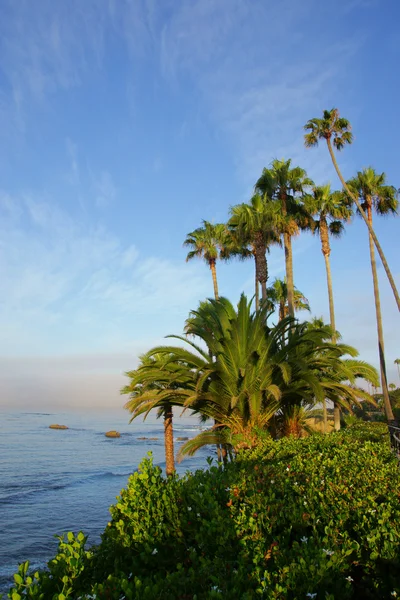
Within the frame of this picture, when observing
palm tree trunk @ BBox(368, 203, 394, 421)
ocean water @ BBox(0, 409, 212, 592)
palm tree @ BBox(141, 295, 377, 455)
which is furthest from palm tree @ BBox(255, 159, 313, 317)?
ocean water @ BBox(0, 409, 212, 592)

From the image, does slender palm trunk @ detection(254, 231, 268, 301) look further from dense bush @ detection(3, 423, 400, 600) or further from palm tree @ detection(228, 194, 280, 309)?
dense bush @ detection(3, 423, 400, 600)

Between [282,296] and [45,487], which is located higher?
[282,296]

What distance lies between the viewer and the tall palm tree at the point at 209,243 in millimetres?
30000

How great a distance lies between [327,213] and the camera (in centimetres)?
2762

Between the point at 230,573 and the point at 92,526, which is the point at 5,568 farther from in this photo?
the point at 230,573

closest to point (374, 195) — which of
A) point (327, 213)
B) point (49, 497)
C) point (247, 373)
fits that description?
point (327, 213)

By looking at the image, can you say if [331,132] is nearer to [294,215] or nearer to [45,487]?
[294,215]

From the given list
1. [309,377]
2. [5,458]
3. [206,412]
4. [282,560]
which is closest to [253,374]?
[309,377]

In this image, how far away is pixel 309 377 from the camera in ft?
39.2

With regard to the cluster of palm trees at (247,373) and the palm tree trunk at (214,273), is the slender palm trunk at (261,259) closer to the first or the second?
the cluster of palm trees at (247,373)

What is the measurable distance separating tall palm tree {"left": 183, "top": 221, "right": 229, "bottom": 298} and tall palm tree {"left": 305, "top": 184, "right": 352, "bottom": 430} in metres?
6.13

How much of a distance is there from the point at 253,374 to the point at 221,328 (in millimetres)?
2045

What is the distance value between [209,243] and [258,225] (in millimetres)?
9792

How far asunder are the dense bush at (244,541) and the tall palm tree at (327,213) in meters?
22.6
